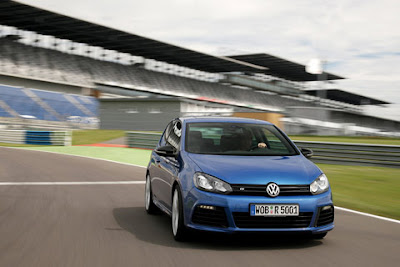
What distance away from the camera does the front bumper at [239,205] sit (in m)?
5.13

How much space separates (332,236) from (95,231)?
2.65 m

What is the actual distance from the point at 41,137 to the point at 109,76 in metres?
25.6

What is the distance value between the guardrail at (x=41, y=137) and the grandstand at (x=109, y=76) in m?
10.0

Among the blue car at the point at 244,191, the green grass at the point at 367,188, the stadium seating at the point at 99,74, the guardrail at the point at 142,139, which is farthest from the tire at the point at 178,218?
the stadium seating at the point at 99,74

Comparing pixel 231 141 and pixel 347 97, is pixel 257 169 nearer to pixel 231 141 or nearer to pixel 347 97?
pixel 231 141

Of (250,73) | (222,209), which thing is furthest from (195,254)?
(250,73)

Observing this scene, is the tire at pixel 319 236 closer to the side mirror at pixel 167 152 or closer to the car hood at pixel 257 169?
the car hood at pixel 257 169

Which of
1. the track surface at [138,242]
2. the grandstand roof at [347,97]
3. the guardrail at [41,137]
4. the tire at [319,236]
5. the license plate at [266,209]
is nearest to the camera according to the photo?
the track surface at [138,242]

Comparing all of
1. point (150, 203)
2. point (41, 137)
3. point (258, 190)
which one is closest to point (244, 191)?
point (258, 190)

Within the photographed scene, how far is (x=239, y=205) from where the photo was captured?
512cm

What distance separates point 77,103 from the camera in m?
48.3

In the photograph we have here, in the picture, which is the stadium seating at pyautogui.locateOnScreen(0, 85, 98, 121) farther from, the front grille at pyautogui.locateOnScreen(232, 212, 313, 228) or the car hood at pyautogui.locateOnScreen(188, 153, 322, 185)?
the front grille at pyautogui.locateOnScreen(232, 212, 313, 228)

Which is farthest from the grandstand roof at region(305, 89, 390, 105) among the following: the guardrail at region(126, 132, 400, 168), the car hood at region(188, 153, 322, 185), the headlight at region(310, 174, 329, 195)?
the headlight at region(310, 174, 329, 195)

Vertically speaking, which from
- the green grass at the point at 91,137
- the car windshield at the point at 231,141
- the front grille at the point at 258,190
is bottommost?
the green grass at the point at 91,137
